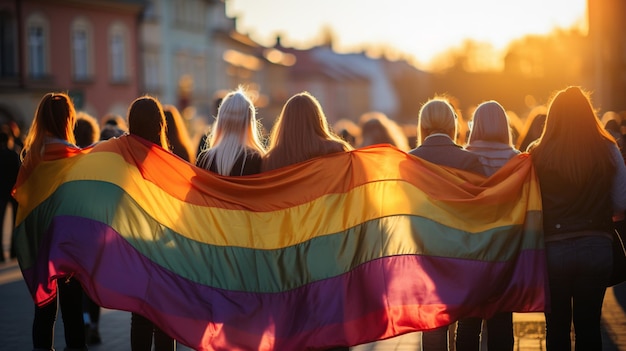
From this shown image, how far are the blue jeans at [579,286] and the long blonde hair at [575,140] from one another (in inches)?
15.7

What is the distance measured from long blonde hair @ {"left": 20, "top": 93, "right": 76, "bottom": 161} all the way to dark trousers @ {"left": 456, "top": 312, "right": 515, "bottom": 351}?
3.04 metres

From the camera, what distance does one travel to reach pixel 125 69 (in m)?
54.8

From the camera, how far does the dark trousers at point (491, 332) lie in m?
7.64

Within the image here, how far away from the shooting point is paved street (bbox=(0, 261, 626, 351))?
10125 mm

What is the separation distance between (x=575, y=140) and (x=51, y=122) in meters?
3.64

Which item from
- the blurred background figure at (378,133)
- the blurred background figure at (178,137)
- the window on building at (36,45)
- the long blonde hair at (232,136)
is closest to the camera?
the long blonde hair at (232,136)

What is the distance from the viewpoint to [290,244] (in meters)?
7.58

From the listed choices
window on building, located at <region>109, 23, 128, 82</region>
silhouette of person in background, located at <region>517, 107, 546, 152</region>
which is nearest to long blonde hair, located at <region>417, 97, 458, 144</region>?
silhouette of person in background, located at <region>517, 107, 546, 152</region>

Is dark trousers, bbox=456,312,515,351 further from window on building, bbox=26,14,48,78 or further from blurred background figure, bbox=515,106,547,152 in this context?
window on building, bbox=26,14,48,78

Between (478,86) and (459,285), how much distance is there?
96.0 meters

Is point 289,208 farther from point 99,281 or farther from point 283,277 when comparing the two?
point 99,281

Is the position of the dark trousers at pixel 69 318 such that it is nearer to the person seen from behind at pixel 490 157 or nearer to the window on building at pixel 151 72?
the person seen from behind at pixel 490 157

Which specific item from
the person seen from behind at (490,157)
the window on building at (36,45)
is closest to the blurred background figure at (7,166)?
the person seen from behind at (490,157)

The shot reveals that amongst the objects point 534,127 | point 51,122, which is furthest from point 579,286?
point 534,127
